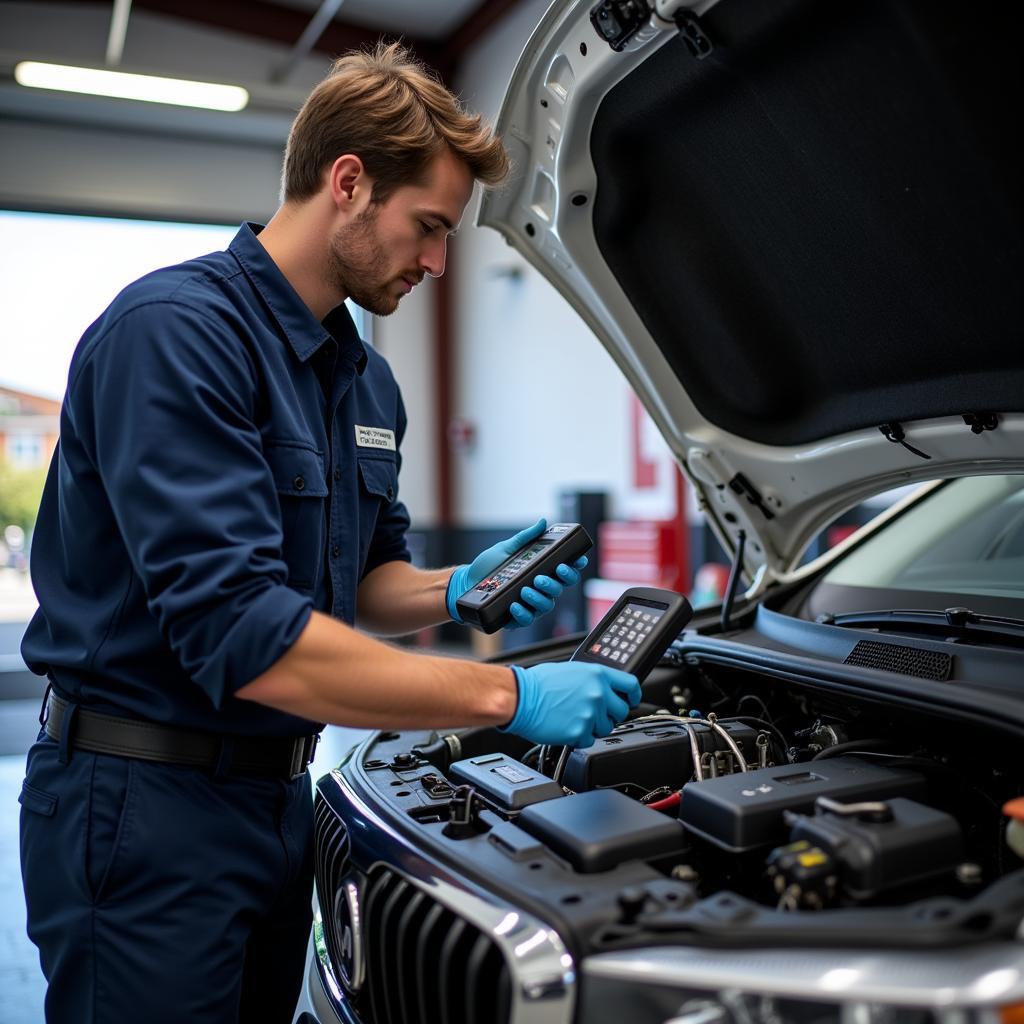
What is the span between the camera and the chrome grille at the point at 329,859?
142 centimetres

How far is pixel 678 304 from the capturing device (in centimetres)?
184

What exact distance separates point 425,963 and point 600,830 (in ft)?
0.83

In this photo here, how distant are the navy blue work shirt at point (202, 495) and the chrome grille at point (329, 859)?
183mm

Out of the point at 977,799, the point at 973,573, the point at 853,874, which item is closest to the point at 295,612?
the point at 853,874

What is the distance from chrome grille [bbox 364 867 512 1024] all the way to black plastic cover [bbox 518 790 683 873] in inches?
5.7

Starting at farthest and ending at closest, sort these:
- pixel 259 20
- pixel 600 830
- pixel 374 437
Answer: pixel 259 20 → pixel 374 437 → pixel 600 830

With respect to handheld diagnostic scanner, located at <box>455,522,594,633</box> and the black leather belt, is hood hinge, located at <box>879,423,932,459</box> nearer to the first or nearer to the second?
handheld diagnostic scanner, located at <box>455,522,594,633</box>

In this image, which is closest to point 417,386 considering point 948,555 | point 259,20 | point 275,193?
point 275,193

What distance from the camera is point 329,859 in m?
1.45

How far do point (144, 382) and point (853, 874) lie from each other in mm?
969

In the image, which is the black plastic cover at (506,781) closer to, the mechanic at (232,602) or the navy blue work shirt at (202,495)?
the mechanic at (232,602)

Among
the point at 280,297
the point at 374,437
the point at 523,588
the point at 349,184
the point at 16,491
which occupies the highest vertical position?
the point at 349,184

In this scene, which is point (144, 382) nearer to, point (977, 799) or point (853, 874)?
point (853, 874)

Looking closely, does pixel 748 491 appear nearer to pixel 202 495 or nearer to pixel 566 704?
pixel 566 704
